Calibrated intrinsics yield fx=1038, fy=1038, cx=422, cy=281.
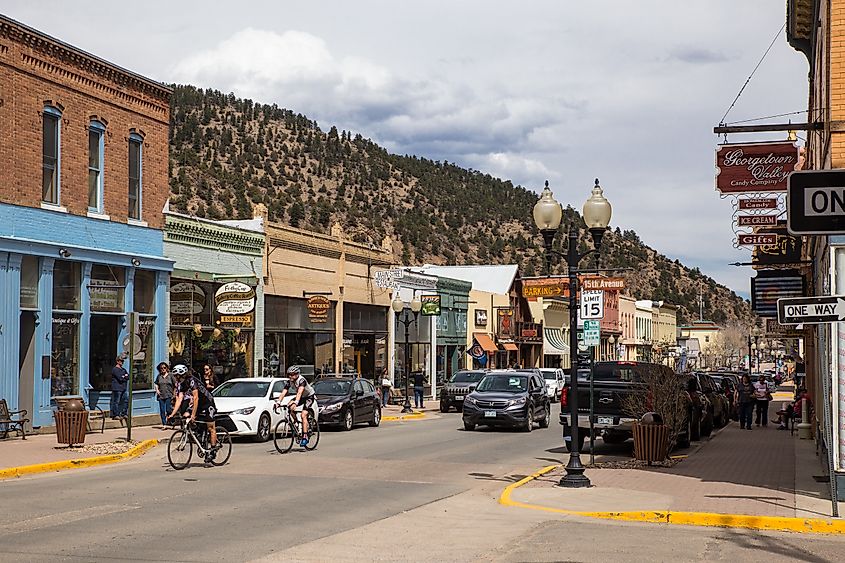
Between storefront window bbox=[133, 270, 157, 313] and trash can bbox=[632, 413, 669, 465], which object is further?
storefront window bbox=[133, 270, 157, 313]

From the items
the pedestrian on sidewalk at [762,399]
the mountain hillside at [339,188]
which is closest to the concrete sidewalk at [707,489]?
the pedestrian on sidewalk at [762,399]

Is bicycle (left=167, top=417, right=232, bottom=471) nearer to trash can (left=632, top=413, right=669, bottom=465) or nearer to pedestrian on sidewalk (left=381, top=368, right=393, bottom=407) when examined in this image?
trash can (left=632, top=413, right=669, bottom=465)

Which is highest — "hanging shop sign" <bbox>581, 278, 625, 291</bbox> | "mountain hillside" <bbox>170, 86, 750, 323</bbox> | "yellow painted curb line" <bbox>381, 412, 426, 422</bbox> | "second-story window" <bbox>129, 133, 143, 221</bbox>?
"mountain hillside" <bbox>170, 86, 750, 323</bbox>

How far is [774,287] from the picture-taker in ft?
91.7

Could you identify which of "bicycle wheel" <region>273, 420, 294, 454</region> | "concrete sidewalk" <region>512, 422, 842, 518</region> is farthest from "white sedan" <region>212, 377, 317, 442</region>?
"concrete sidewalk" <region>512, 422, 842, 518</region>

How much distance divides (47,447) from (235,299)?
448 inches

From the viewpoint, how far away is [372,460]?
68.1 feet

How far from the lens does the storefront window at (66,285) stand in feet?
85.1

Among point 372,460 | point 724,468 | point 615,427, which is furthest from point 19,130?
point 724,468

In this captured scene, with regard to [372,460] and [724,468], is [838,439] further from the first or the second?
[372,460]

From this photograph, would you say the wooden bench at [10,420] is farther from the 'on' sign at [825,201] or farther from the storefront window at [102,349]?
the 'on' sign at [825,201]

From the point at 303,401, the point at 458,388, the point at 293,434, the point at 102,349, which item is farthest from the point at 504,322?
the point at 293,434

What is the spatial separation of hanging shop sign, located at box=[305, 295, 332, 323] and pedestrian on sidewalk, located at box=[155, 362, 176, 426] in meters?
11.4

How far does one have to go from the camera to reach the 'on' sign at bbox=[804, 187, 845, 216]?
10961 millimetres
